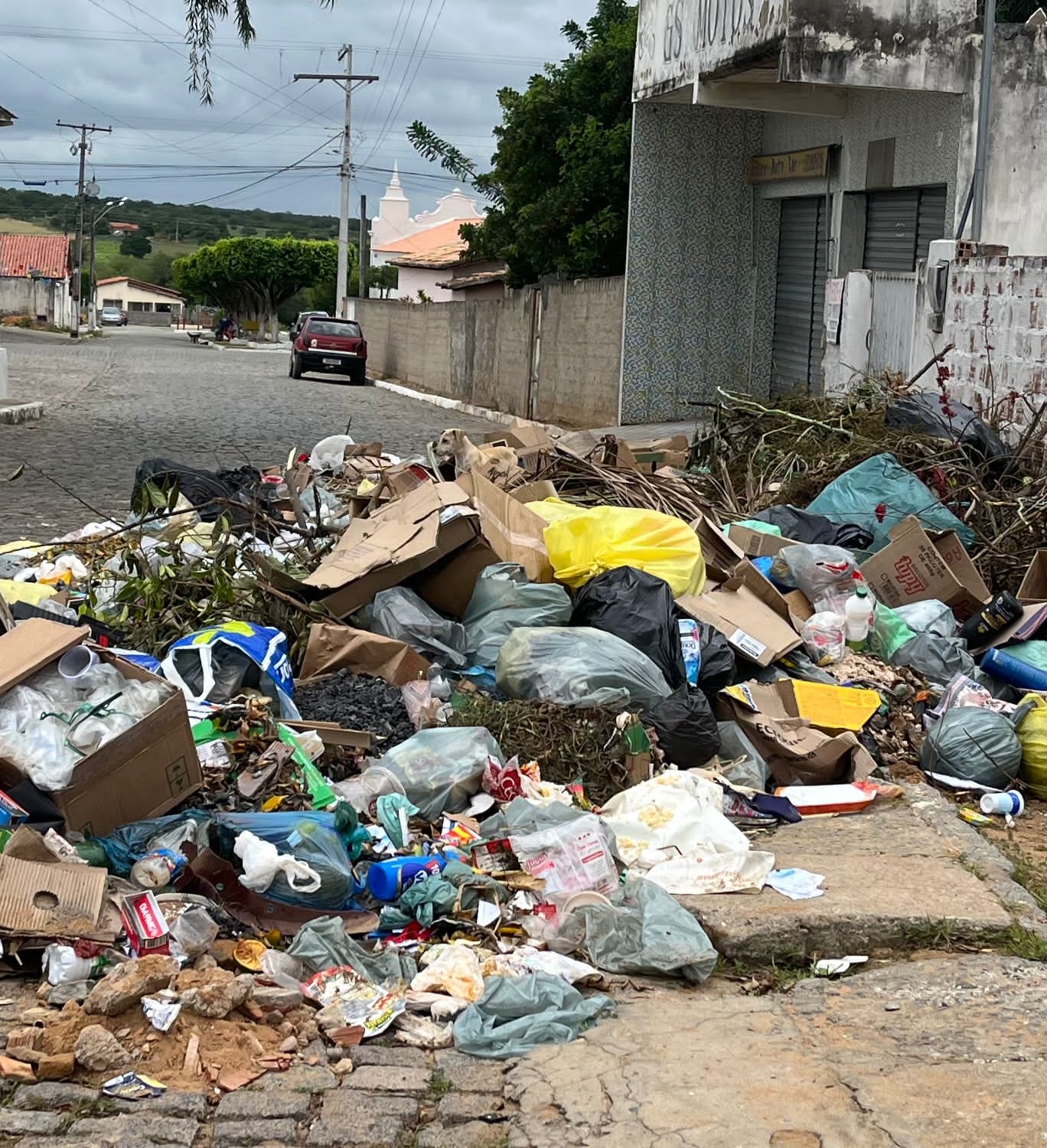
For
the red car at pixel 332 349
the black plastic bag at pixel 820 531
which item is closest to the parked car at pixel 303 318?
the red car at pixel 332 349

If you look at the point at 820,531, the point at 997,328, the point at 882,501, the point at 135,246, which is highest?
the point at 135,246

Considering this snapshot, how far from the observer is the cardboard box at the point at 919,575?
22.8ft

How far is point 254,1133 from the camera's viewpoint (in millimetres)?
2967

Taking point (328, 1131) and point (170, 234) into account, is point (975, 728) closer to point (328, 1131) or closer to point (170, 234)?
point (328, 1131)

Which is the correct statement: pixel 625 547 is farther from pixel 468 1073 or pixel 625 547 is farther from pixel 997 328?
pixel 997 328

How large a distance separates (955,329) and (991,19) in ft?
9.39

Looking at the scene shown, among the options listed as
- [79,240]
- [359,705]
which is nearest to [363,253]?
[79,240]

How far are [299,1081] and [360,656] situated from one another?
255cm

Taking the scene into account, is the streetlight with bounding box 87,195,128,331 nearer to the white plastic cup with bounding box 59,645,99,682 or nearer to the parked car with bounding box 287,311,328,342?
the parked car with bounding box 287,311,328,342

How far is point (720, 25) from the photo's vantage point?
46.5ft

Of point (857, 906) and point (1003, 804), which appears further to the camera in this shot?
point (1003, 804)

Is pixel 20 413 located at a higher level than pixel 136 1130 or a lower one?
higher

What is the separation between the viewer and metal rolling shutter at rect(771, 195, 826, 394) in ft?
53.2

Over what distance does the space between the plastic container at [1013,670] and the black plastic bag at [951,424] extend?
2079 mm
